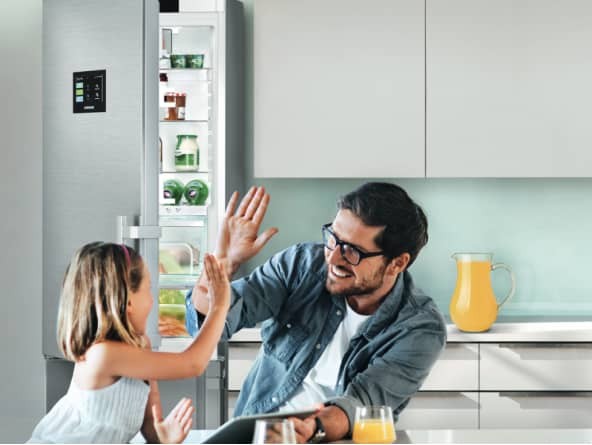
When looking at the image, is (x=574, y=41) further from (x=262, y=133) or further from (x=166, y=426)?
(x=166, y=426)

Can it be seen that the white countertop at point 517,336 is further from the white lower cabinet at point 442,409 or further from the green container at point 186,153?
the green container at point 186,153

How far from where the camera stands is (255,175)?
3.56m

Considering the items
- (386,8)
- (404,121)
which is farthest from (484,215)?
(386,8)

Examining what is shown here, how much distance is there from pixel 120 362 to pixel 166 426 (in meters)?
0.15

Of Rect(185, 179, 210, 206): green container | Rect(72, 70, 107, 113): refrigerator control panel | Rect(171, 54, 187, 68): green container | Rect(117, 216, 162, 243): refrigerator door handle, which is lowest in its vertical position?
Rect(117, 216, 162, 243): refrigerator door handle

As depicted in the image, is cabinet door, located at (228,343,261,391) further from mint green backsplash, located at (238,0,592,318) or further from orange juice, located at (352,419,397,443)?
orange juice, located at (352,419,397,443)

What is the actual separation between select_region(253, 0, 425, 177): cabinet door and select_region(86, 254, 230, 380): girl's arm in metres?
1.84

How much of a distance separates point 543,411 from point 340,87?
148 cm

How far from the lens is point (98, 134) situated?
116 inches

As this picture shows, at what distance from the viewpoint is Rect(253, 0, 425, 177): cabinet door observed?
11.6 ft

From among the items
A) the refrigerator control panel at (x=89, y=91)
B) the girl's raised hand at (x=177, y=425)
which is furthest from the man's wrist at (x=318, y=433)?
the refrigerator control panel at (x=89, y=91)

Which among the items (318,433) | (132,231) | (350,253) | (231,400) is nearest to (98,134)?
(132,231)

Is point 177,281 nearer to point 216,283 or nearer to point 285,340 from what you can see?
point 285,340

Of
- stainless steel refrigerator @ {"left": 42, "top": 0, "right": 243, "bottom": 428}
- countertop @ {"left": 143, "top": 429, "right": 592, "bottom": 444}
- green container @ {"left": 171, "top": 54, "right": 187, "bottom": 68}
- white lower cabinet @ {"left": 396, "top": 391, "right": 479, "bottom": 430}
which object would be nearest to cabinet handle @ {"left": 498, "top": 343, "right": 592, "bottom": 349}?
white lower cabinet @ {"left": 396, "top": 391, "right": 479, "bottom": 430}
